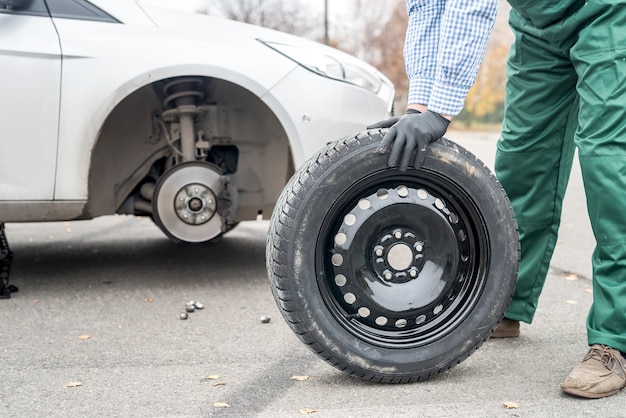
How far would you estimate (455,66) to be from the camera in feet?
8.32

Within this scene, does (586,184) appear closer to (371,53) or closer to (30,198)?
(30,198)

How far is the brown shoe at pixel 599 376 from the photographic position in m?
2.56

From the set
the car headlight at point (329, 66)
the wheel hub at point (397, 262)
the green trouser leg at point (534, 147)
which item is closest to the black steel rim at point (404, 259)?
the wheel hub at point (397, 262)

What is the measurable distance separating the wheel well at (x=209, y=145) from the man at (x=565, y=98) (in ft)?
5.13

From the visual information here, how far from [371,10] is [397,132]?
3784cm

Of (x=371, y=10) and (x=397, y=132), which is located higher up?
(x=371, y=10)

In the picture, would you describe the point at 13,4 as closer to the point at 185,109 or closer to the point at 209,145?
the point at 185,109

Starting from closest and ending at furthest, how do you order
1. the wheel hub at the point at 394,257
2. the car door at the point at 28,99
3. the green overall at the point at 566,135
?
the green overall at the point at 566,135 < the wheel hub at the point at 394,257 < the car door at the point at 28,99

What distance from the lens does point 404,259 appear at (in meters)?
2.66

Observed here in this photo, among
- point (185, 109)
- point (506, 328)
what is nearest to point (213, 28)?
point (185, 109)

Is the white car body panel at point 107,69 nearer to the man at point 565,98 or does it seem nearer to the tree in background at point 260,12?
the man at point 565,98

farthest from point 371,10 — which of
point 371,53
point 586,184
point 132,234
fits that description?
point 586,184

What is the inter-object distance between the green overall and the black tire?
11.9 inches

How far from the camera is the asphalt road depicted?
253 centimetres
